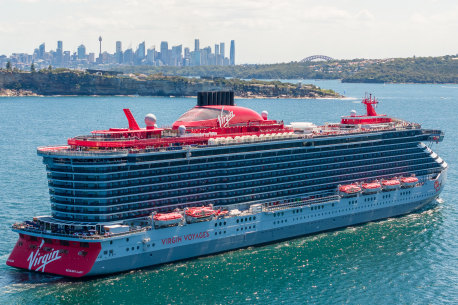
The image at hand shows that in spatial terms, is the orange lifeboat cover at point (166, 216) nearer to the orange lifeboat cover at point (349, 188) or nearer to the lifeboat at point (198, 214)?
the lifeboat at point (198, 214)

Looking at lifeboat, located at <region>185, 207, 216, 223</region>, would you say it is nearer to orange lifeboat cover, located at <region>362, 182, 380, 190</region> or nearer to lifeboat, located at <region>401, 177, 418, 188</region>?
orange lifeboat cover, located at <region>362, 182, 380, 190</region>

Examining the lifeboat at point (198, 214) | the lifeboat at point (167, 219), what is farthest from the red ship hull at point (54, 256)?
the lifeboat at point (198, 214)

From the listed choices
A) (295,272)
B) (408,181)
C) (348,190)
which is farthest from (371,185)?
(295,272)

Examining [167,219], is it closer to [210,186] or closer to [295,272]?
[210,186]

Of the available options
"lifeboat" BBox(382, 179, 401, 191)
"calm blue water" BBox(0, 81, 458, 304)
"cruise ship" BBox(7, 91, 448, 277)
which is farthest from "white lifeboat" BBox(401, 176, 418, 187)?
"calm blue water" BBox(0, 81, 458, 304)

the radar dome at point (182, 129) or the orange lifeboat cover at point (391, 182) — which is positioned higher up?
the radar dome at point (182, 129)
